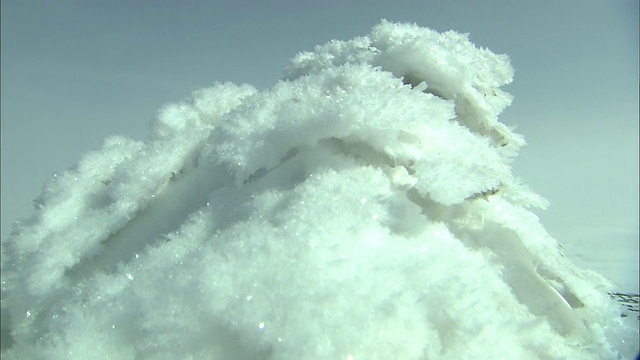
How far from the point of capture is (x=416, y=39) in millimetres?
1753

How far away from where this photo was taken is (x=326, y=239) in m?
1.17

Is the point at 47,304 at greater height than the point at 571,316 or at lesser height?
lesser

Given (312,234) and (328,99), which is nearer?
(312,234)

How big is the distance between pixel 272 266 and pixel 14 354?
1130mm

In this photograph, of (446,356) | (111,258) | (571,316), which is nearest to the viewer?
(446,356)

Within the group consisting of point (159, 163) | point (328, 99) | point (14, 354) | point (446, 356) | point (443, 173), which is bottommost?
point (14, 354)

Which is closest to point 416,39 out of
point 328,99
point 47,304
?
point 328,99

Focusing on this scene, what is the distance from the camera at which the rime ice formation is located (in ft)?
3.49

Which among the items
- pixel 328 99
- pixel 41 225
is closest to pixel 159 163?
pixel 41 225

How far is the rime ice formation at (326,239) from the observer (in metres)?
1.06

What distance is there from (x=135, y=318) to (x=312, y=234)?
20.2 inches

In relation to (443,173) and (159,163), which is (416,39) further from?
(159,163)

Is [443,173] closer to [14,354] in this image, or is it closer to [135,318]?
[135,318]

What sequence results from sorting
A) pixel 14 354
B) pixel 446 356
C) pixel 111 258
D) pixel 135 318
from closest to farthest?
pixel 446 356, pixel 135 318, pixel 14 354, pixel 111 258
